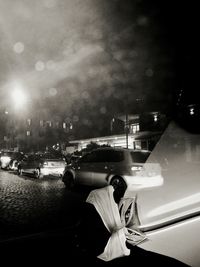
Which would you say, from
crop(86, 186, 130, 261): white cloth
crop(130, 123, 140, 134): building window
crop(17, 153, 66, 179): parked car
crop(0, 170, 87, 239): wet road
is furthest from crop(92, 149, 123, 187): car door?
crop(130, 123, 140, 134): building window

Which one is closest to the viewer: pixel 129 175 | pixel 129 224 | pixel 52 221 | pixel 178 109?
pixel 129 224

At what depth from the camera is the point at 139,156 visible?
10203 mm

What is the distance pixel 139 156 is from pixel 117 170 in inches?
36.7

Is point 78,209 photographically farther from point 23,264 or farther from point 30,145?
point 30,145

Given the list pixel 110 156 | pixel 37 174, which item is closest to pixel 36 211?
pixel 110 156

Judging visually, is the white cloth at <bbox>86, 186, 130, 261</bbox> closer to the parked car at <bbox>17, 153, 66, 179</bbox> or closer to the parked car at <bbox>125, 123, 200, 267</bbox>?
the parked car at <bbox>125, 123, 200, 267</bbox>

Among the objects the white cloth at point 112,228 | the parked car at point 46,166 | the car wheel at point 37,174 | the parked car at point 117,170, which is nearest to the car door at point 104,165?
the parked car at point 117,170

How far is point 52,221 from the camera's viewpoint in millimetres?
6617

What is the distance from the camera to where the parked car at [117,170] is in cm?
959

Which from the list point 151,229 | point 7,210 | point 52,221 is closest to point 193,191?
point 151,229

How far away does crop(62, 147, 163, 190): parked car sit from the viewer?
378 inches

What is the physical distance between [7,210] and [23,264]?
421 cm

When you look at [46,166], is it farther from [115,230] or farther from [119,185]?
[115,230]

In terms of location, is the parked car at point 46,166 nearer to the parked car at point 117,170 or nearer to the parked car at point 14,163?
the parked car at point 117,170
